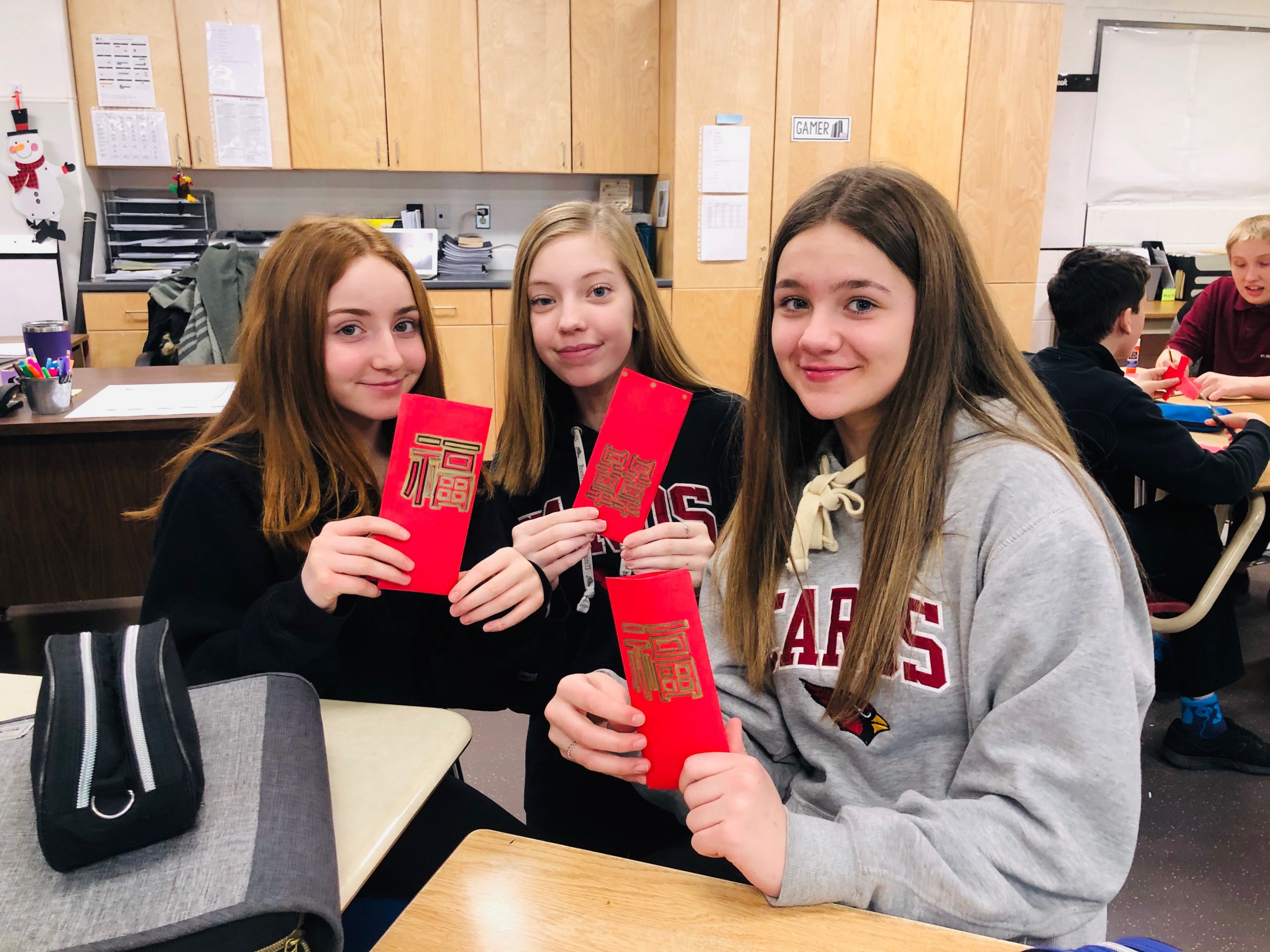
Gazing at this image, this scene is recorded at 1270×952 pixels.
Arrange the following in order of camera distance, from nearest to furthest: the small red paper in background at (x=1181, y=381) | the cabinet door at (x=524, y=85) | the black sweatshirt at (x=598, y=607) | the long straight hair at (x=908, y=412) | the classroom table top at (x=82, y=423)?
1. the long straight hair at (x=908, y=412)
2. the black sweatshirt at (x=598, y=607)
3. the classroom table top at (x=82, y=423)
4. the small red paper in background at (x=1181, y=381)
5. the cabinet door at (x=524, y=85)

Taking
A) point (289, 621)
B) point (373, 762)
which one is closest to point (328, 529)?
point (289, 621)

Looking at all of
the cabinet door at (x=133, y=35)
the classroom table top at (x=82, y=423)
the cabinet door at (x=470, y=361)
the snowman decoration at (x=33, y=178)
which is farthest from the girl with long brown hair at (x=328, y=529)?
the snowman decoration at (x=33, y=178)

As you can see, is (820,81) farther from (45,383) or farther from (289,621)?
(289,621)

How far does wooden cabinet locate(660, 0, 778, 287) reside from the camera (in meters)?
4.31

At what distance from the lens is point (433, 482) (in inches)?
42.3

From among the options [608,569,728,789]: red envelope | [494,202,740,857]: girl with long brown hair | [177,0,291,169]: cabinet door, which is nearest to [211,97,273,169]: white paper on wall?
[177,0,291,169]: cabinet door

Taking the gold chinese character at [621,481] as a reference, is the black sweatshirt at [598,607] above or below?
below

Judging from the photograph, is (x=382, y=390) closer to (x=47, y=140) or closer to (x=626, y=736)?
(x=626, y=736)

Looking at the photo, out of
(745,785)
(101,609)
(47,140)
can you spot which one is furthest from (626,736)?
(47,140)

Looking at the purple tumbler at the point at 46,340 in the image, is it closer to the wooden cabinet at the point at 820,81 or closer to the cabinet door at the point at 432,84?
the cabinet door at the point at 432,84

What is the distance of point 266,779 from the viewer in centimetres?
76

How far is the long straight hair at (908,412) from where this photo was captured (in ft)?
3.03

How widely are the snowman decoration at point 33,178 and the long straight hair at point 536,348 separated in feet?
12.5

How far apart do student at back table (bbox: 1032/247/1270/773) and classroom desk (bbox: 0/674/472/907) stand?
1.71 meters
